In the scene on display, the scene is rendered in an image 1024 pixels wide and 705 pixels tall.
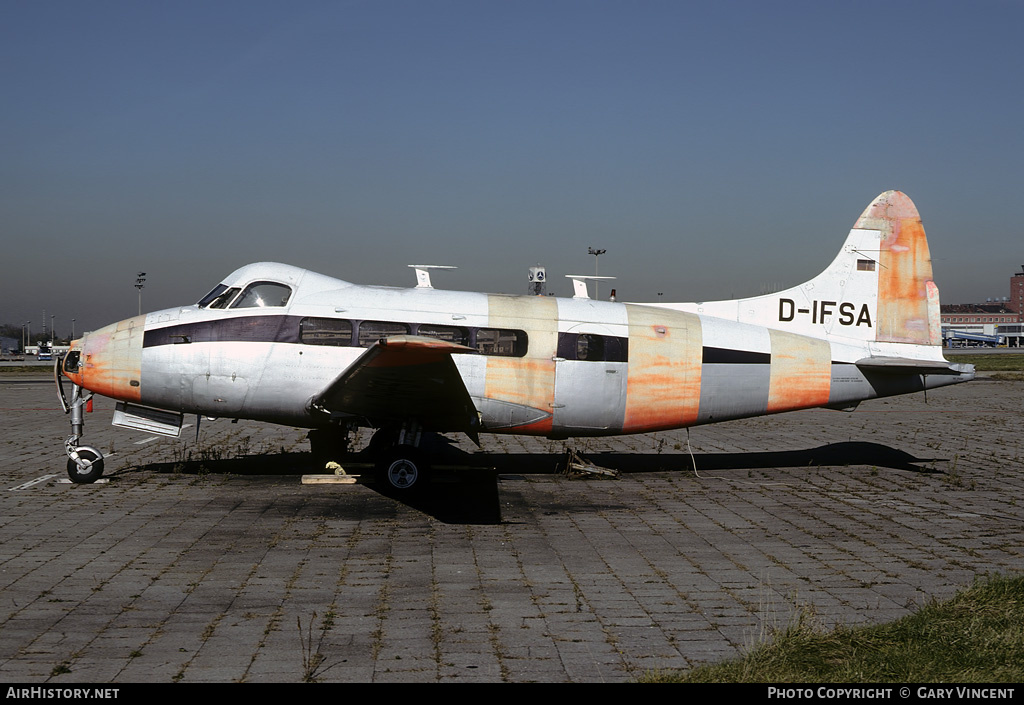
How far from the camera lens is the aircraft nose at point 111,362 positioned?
14.1 m

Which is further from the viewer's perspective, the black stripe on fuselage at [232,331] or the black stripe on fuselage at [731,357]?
the black stripe on fuselage at [731,357]

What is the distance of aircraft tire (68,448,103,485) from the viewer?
1420cm

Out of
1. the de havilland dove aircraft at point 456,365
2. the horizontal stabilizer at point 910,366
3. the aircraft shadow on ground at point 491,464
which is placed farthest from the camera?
the horizontal stabilizer at point 910,366

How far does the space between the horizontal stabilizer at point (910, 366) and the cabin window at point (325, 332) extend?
9653mm

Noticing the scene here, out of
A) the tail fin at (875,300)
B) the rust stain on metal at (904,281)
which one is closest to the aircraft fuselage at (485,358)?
the tail fin at (875,300)

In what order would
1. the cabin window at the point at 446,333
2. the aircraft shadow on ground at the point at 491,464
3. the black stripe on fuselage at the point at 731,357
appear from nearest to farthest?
the aircraft shadow on ground at the point at 491,464
the cabin window at the point at 446,333
the black stripe on fuselage at the point at 731,357

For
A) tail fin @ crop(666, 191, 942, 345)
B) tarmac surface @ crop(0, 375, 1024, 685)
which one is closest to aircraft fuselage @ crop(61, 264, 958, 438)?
tail fin @ crop(666, 191, 942, 345)

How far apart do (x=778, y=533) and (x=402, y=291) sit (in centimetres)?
764

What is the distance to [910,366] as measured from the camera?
15398 mm

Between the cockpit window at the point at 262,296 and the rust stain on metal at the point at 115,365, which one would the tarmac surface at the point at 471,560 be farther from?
the cockpit window at the point at 262,296

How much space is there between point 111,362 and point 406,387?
5.41m

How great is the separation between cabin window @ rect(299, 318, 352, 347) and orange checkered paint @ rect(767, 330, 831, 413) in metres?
7.90

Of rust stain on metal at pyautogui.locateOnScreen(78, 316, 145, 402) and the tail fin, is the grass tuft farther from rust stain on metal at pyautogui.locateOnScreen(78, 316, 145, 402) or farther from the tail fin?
rust stain on metal at pyautogui.locateOnScreen(78, 316, 145, 402)
